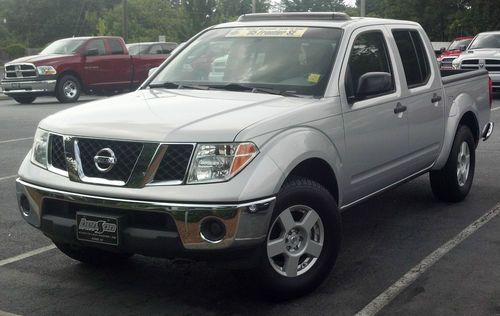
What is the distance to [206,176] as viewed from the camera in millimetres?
4070

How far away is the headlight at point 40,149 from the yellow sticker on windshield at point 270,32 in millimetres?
1806

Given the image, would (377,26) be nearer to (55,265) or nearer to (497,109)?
(55,265)

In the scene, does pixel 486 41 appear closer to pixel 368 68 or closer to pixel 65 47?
pixel 65 47

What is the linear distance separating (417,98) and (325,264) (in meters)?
2.08

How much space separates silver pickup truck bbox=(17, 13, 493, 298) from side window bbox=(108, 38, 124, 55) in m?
17.0

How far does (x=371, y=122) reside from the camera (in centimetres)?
534

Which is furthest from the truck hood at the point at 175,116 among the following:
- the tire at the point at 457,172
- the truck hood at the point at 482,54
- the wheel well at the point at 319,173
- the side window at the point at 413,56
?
the truck hood at the point at 482,54

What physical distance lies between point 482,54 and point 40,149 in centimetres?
1740

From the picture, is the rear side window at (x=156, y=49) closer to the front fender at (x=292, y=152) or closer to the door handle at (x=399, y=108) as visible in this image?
the door handle at (x=399, y=108)

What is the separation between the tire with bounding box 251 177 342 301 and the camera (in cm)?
427

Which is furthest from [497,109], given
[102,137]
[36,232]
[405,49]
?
[102,137]

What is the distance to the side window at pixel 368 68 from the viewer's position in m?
5.15

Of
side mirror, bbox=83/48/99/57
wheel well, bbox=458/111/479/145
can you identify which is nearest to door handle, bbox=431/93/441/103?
wheel well, bbox=458/111/479/145

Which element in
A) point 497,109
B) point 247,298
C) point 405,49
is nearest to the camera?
point 247,298
